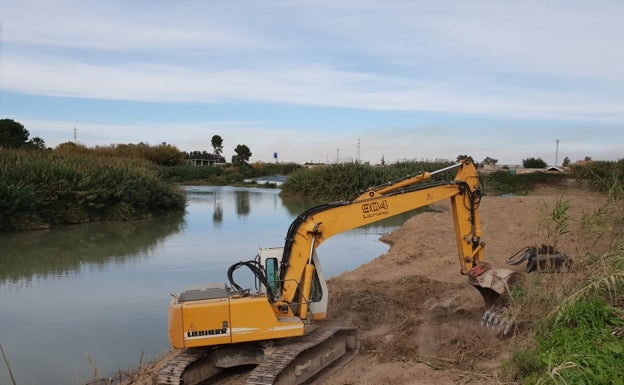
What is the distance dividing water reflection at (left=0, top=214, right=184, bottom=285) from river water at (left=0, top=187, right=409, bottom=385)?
0.03 meters

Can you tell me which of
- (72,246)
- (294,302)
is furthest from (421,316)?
(72,246)

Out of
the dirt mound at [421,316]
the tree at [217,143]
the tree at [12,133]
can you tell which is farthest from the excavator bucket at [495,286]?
the tree at [217,143]

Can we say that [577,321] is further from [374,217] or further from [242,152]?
[242,152]

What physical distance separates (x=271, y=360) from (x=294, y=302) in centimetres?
111

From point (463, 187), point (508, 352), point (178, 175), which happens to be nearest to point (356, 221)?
point (463, 187)

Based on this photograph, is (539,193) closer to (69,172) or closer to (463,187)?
(69,172)

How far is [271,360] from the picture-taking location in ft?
19.7

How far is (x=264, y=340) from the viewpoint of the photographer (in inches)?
254

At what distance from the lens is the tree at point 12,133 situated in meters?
54.9

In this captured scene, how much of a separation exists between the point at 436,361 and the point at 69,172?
21717mm

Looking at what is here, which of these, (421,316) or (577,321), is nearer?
(577,321)

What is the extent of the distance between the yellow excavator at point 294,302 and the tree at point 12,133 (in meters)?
54.1

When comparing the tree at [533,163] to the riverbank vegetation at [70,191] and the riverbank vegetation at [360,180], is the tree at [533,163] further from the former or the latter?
the riverbank vegetation at [70,191]

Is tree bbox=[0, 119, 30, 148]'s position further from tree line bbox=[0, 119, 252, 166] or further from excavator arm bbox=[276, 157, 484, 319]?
excavator arm bbox=[276, 157, 484, 319]
